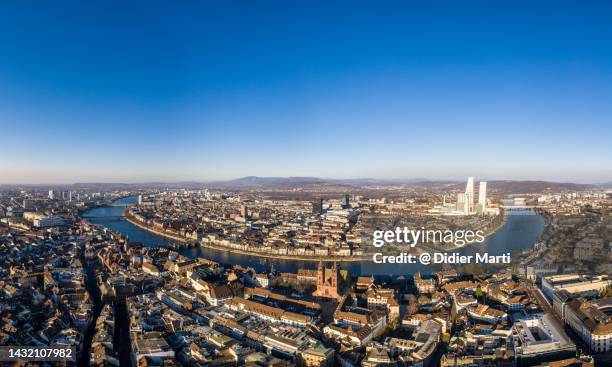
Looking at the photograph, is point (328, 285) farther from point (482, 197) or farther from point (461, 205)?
point (482, 197)

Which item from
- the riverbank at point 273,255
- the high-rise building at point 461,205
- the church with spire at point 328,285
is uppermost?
the high-rise building at point 461,205

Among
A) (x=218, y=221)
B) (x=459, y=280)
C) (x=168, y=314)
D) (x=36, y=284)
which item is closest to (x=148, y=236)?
(x=218, y=221)

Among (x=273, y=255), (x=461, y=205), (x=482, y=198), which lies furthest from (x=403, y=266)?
(x=482, y=198)

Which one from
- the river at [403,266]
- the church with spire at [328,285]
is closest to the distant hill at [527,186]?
the river at [403,266]

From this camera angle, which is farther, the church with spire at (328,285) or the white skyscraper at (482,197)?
the white skyscraper at (482,197)

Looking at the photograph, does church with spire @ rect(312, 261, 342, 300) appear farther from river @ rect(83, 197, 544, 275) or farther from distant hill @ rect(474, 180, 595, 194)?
distant hill @ rect(474, 180, 595, 194)

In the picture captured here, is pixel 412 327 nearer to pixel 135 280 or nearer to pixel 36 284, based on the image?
pixel 135 280

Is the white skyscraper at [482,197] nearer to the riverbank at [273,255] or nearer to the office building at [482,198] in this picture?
the office building at [482,198]

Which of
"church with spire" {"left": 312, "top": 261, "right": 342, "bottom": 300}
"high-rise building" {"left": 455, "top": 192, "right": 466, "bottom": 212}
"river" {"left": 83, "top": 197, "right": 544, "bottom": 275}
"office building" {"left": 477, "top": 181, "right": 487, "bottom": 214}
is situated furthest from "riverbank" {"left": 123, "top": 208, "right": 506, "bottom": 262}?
"church with spire" {"left": 312, "top": 261, "right": 342, "bottom": 300}

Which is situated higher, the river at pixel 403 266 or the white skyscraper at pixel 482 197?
the white skyscraper at pixel 482 197
